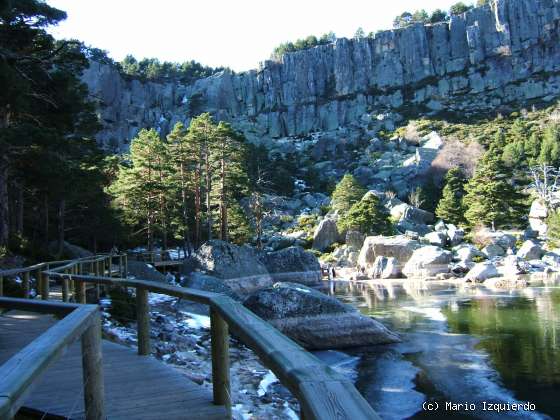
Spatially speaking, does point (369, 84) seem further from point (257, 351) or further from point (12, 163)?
point (257, 351)

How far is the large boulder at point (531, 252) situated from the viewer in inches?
1286

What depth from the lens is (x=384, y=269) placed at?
3388cm

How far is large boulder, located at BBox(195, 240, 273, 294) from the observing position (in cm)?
2311

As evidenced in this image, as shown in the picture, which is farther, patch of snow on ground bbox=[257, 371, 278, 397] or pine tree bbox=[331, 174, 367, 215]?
pine tree bbox=[331, 174, 367, 215]

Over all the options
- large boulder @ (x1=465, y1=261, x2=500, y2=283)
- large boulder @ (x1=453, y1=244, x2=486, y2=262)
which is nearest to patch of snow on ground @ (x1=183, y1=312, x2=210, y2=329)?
large boulder @ (x1=465, y1=261, x2=500, y2=283)

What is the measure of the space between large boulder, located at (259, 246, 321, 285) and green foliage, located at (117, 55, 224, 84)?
254 ft

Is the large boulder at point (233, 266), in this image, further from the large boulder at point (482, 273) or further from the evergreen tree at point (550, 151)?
the evergreen tree at point (550, 151)

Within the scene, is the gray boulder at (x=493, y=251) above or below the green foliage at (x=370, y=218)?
below

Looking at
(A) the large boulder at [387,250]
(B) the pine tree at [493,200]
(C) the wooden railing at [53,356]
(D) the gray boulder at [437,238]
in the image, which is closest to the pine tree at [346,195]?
(D) the gray boulder at [437,238]

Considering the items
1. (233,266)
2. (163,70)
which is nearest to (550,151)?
(233,266)

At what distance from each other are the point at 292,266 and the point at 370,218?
39.1ft

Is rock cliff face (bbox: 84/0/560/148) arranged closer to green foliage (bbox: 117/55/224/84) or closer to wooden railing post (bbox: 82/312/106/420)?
green foliage (bbox: 117/55/224/84)

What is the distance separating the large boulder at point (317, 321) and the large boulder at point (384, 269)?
19.6 metres

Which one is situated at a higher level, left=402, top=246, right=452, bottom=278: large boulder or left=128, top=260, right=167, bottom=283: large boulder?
left=128, top=260, right=167, bottom=283: large boulder
